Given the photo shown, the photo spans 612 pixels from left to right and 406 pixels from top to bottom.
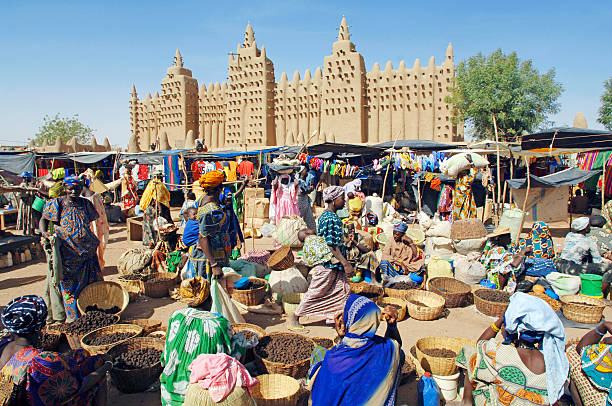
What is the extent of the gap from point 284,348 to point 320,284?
896 mm

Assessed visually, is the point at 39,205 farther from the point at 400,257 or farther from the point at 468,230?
the point at 468,230

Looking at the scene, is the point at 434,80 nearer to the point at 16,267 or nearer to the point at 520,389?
the point at 16,267

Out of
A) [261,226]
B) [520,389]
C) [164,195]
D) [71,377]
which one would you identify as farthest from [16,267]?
[520,389]

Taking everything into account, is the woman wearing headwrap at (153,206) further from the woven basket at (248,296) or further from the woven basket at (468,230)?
the woven basket at (468,230)

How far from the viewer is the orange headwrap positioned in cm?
457

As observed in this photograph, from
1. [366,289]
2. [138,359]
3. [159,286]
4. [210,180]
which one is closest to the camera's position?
[138,359]

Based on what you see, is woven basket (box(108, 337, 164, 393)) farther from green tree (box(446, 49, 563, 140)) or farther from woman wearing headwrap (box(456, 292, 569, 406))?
green tree (box(446, 49, 563, 140))

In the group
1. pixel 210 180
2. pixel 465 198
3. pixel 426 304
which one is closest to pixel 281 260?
pixel 426 304

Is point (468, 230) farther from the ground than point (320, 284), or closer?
farther from the ground

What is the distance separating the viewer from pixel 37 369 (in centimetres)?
229

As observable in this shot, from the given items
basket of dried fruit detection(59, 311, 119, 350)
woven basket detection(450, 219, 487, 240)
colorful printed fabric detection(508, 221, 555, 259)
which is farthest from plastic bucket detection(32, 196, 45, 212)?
colorful printed fabric detection(508, 221, 555, 259)

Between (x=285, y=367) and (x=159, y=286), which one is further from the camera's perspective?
(x=159, y=286)

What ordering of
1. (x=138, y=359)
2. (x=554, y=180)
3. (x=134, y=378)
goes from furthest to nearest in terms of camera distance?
(x=554, y=180) < (x=138, y=359) < (x=134, y=378)

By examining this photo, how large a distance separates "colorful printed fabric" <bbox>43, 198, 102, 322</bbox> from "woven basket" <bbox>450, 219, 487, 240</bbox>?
5.59 metres
